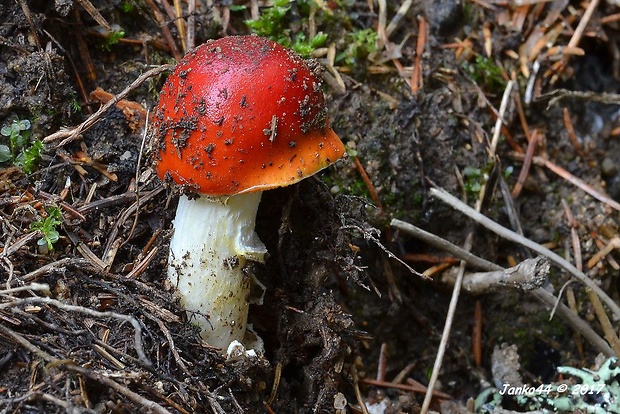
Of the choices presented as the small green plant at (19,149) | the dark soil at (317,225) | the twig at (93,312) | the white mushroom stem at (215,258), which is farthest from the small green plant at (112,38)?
the twig at (93,312)

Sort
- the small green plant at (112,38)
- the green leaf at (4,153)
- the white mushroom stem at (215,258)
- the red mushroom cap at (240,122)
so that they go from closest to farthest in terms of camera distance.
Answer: the red mushroom cap at (240,122) < the white mushroom stem at (215,258) < the green leaf at (4,153) < the small green plant at (112,38)

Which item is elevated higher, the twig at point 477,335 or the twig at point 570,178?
the twig at point 570,178

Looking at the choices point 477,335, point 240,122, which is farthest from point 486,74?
point 240,122

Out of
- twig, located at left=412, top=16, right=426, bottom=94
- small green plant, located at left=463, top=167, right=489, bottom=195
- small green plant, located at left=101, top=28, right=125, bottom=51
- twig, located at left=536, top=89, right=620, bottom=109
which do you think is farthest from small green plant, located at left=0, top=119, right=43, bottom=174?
twig, located at left=536, top=89, right=620, bottom=109

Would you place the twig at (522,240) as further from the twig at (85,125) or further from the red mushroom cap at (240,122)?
the twig at (85,125)

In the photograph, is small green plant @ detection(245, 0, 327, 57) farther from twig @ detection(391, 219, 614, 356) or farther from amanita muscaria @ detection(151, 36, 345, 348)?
twig @ detection(391, 219, 614, 356)

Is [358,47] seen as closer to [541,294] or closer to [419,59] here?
[419,59]

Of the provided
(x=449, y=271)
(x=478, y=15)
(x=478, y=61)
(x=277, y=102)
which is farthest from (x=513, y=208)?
(x=277, y=102)
